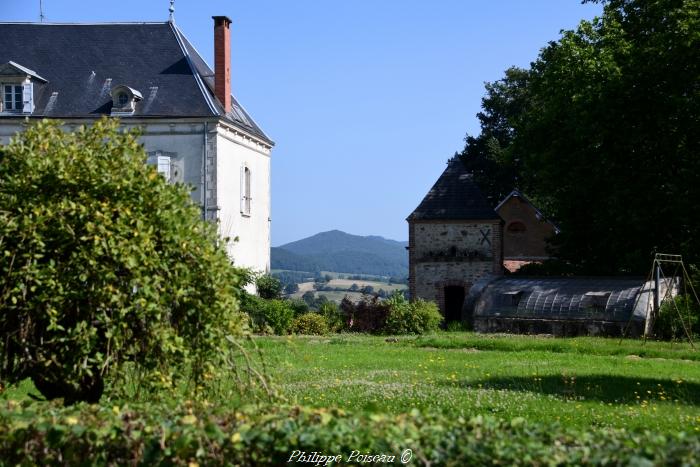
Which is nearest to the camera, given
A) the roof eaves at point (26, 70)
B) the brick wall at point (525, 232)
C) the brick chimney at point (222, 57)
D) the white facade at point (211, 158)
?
the white facade at point (211, 158)

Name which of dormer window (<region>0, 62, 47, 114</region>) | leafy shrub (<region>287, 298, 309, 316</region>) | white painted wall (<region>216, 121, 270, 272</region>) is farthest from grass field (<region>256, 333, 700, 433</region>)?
dormer window (<region>0, 62, 47, 114</region>)

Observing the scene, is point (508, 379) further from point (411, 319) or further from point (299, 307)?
point (299, 307)

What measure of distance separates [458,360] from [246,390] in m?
11.0

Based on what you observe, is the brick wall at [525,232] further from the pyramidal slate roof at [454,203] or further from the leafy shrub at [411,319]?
the leafy shrub at [411,319]

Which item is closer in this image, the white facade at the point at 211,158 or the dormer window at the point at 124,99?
the white facade at the point at 211,158

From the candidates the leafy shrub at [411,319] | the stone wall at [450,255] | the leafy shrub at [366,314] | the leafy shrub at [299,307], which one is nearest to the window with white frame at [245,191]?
the leafy shrub at [299,307]

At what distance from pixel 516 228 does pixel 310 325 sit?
22819mm

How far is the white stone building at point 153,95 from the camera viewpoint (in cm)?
3484

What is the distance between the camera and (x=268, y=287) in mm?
35375

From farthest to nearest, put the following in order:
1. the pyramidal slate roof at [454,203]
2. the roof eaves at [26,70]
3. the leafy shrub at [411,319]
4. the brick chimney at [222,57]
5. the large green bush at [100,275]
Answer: the pyramidal slate roof at [454,203] → the brick chimney at [222,57] → the roof eaves at [26,70] → the leafy shrub at [411,319] → the large green bush at [100,275]

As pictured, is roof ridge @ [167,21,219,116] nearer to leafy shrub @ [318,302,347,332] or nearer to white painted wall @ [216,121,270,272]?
white painted wall @ [216,121,270,272]

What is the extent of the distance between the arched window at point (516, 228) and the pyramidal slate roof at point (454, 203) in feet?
40.0

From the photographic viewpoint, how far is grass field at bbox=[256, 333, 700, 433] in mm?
11375

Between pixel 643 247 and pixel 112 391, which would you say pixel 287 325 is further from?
pixel 112 391
